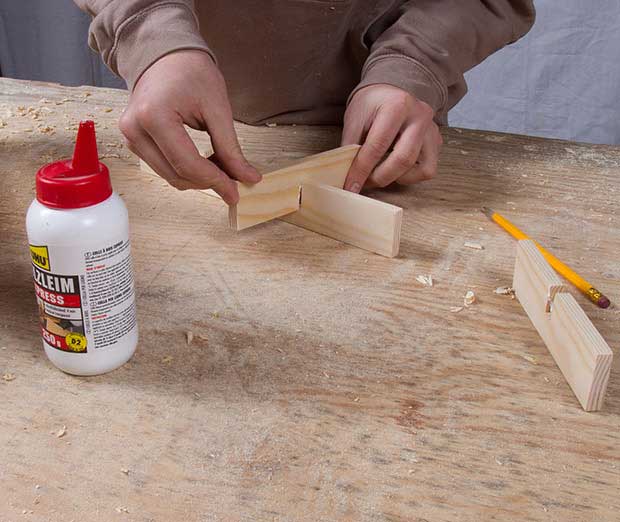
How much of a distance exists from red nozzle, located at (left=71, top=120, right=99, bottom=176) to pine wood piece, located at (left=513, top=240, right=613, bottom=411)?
0.53m

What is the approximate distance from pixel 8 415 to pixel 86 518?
0.17m

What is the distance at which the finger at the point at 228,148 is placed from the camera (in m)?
0.99

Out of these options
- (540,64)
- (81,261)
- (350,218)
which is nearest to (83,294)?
(81,261)

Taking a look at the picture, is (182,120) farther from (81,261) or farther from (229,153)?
(81,261)

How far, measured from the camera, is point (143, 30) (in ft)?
3.41

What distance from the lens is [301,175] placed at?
1123 mm

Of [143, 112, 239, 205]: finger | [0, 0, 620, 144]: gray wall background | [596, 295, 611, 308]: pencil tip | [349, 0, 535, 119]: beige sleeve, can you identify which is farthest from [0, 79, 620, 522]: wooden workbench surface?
[0, 0, 620, 144]: gray wall background

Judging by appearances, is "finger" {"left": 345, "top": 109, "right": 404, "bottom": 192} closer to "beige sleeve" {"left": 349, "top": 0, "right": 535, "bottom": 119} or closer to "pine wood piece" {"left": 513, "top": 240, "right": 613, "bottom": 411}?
"beige sleeve" {"left": 349, "top": 0, "right": 535, "bottom": 119}

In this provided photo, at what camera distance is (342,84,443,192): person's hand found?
3.91 ft

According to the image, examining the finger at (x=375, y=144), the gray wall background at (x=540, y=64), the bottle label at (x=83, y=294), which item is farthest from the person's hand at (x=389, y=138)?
the gray wall background at (x=540, y=64)

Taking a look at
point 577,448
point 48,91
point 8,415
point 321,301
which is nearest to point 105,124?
point 48,91

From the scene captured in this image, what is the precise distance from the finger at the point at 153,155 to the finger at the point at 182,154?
0.06ft

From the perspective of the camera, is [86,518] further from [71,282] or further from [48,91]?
[48,91]

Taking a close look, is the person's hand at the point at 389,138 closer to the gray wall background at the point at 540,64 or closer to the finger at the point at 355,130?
the finger at the point at 355,130
